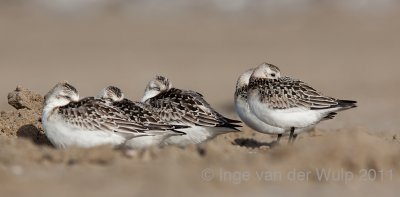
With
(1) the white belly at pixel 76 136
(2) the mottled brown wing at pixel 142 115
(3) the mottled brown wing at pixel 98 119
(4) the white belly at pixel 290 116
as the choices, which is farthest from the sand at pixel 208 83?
(2) the mottled brown wing at pixel 142 115

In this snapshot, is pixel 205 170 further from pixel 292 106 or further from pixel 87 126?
pixel 292 106

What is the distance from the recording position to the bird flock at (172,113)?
1174 cm

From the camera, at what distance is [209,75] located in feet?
97.3

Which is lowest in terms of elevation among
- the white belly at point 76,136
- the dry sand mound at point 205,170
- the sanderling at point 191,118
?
the dry sand mound at point 205,170

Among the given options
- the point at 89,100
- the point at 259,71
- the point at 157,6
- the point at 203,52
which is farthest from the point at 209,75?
the point at 89,100

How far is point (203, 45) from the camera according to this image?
34.6 m

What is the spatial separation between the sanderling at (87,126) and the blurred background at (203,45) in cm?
926

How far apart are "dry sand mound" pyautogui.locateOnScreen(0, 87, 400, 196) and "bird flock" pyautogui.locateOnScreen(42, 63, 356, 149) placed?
1.79ft

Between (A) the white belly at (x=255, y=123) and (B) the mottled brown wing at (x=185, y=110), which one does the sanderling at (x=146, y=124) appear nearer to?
(B) the mottled brown wing at (x=185, y=110)

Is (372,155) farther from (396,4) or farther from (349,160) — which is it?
(396,4)

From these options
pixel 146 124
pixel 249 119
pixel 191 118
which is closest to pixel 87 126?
pixel 146 124

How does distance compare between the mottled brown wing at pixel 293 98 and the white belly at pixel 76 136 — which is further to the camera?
the mottled brown wing at pixel 293 98

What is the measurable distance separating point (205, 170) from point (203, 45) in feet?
83.8

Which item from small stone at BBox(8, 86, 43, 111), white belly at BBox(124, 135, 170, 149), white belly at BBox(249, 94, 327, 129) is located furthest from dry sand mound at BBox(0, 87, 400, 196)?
small stone at BBox(8, 86, 43, 111)
